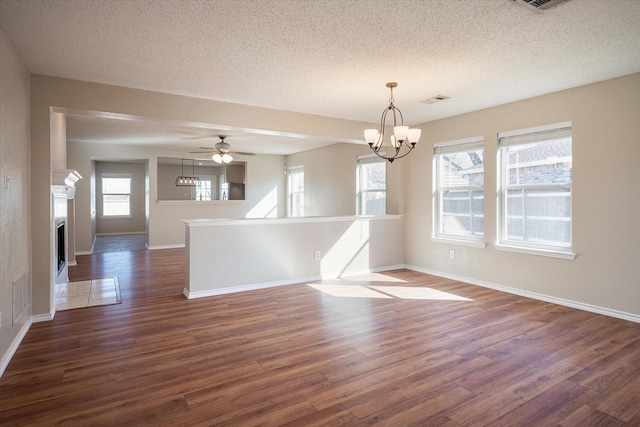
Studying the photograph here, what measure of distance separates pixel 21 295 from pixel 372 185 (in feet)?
17.8

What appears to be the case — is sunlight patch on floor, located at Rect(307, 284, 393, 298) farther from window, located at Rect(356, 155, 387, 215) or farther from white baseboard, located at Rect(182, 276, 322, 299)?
window, located at Rect(356, 155, 387, 215)

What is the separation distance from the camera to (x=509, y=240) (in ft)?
16.0

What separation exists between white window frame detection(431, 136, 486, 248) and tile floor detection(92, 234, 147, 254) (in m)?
6.76

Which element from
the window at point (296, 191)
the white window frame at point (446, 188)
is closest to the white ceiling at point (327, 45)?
the white window frame at point (446, 188)

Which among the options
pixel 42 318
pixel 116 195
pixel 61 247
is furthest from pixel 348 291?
pixel 116 195

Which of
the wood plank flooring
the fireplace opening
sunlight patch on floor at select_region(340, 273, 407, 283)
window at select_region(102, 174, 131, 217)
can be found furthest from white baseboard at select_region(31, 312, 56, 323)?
window at select_region(102, 174, 131, 217)

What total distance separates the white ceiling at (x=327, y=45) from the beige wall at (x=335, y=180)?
2.34 meters

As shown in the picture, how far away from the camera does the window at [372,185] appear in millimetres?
6801

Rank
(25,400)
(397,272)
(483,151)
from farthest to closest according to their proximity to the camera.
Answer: (397,272), (483,151), (25,400)

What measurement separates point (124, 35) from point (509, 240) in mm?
4776

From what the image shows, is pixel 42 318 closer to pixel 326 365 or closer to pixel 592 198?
pixel 326 365

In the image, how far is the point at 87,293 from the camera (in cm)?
478

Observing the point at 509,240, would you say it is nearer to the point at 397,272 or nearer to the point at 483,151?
the point at 483,151

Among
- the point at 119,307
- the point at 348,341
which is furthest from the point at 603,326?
the point at 119,307
